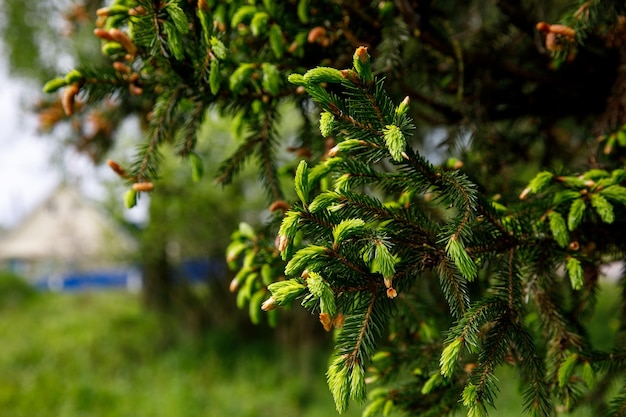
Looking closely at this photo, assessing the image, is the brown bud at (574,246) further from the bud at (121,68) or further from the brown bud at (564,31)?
the bud at (121,68)

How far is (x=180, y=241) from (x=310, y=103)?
6.79 metres

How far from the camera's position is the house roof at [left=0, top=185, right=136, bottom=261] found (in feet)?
47.9

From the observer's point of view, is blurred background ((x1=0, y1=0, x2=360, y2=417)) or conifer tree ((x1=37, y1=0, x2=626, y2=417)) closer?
conifer tree ((x1=37, y1=0, x2=626, y2=417))

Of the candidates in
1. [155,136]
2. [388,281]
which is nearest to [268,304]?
[388,281]

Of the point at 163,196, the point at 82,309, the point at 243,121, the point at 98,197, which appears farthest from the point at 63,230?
the point at 243,121

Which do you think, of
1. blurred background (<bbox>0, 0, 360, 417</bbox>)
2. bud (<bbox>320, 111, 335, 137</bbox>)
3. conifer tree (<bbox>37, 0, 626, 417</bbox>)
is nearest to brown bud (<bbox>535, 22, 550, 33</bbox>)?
conifer tree (<bbox>37, 0, 626, 417</bbox>)

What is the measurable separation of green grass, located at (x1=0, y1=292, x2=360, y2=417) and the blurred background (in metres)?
0.02

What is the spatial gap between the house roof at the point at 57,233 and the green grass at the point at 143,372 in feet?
6.77

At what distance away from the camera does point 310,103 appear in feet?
6.17

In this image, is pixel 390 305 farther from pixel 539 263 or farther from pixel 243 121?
pixel 243 121

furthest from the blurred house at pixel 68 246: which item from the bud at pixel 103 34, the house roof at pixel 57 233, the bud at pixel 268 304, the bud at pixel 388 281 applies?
the bud at pixel 388 281

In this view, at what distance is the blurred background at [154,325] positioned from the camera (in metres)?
6.05

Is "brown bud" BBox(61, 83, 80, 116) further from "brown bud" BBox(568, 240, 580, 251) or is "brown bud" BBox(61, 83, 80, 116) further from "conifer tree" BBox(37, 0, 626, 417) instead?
"brown bud" BBox(568, 240, 580, 251)

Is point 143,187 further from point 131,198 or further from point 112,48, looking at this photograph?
point 112,48
